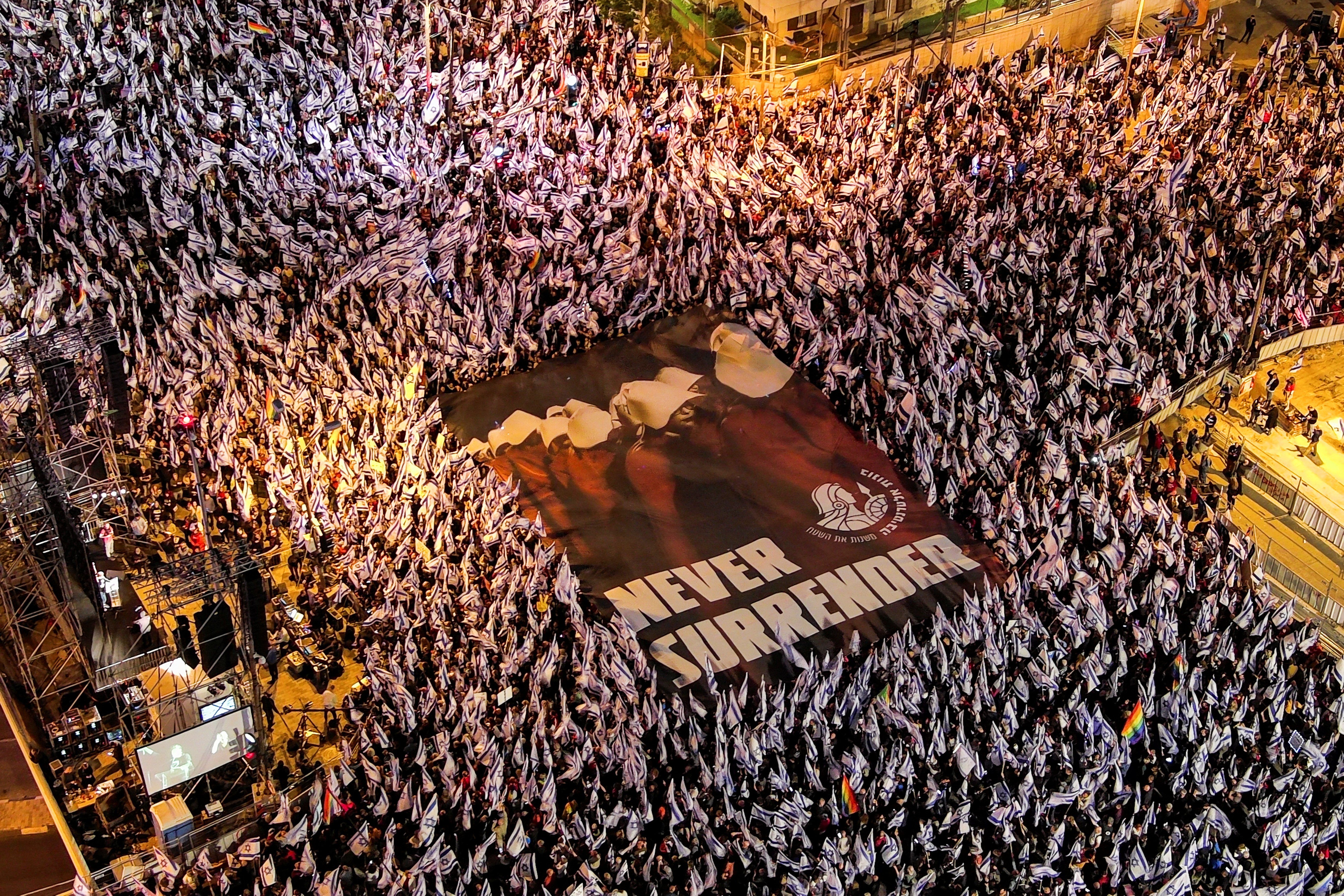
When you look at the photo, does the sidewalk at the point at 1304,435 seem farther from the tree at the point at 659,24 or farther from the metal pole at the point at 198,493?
the metal pole at the point at 198,493

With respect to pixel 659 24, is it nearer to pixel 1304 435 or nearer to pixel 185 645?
pixel 1304 435

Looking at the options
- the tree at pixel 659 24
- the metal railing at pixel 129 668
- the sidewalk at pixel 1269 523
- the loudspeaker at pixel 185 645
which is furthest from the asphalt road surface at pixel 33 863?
the tree at pixel 659 24

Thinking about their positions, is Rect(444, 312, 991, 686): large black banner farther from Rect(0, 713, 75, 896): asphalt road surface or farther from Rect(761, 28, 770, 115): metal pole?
Rect(761, 28, 770, 115): metal pole

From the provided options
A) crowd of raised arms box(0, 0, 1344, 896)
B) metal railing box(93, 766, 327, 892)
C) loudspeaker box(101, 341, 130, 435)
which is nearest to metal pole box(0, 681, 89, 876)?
metal railing box(93, 766, 327, 892)

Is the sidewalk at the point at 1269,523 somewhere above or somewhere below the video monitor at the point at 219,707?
below

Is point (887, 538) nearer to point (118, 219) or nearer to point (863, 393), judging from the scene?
point (863, 393)

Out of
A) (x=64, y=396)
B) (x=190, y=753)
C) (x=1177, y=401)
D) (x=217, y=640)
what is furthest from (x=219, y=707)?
(x=1177, y=401)

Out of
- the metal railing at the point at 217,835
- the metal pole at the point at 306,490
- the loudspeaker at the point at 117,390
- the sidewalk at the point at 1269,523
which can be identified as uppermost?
the loudspeaker at the point at 117,390

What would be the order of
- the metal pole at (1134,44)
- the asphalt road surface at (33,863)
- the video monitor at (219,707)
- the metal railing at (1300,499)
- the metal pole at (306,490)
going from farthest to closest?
the metal pole at (1134,44), the metal railing at (1300,499), the metal pole at (306,490), the video monitor at (219,707), the asphalt road surface at (33,863)
